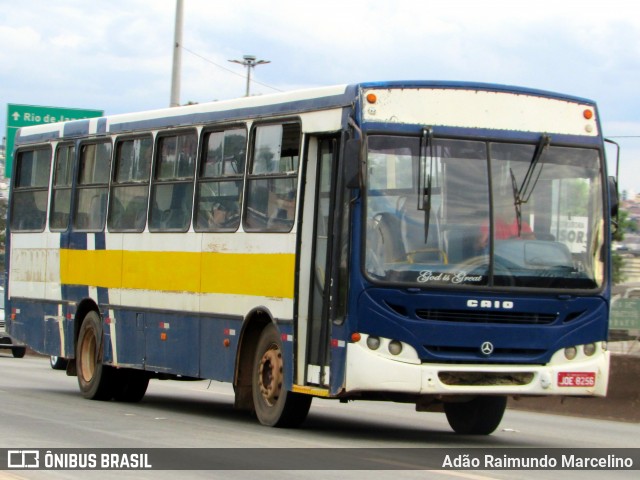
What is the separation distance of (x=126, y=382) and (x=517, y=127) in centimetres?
736

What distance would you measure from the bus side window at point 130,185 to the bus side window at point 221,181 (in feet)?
4.89

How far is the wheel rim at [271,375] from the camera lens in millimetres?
13748

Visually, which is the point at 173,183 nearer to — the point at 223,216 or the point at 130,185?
the point at 130,185

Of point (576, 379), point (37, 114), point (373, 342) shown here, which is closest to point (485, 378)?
point (576, 379)

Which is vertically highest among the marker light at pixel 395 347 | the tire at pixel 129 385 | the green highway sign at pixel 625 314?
the green highway sign at pixel 625 314

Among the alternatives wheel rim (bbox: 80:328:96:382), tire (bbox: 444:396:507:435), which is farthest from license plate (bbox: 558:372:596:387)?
wheel rim (bbox: 80:328:96:382)

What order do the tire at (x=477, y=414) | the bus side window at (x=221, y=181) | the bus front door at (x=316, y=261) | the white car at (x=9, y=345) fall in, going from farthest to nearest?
the white car at (x=9, y=345) → the bus side window at (x=221, y=181) → the tire at (x=477, y=414) → the bus front door at (x=316, y=261)

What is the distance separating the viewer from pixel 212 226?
596 inches

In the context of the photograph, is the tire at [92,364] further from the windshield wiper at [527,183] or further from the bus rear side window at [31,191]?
the windshield wiper at [527,183]

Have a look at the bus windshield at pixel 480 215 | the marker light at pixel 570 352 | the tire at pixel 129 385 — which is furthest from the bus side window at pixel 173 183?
the marker light at pixel 570 352

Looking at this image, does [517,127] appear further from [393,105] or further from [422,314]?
[422,314]

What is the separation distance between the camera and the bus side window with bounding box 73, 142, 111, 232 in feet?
58.7

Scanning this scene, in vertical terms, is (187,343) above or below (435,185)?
below

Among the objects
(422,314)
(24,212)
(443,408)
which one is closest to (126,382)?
(24,212)
